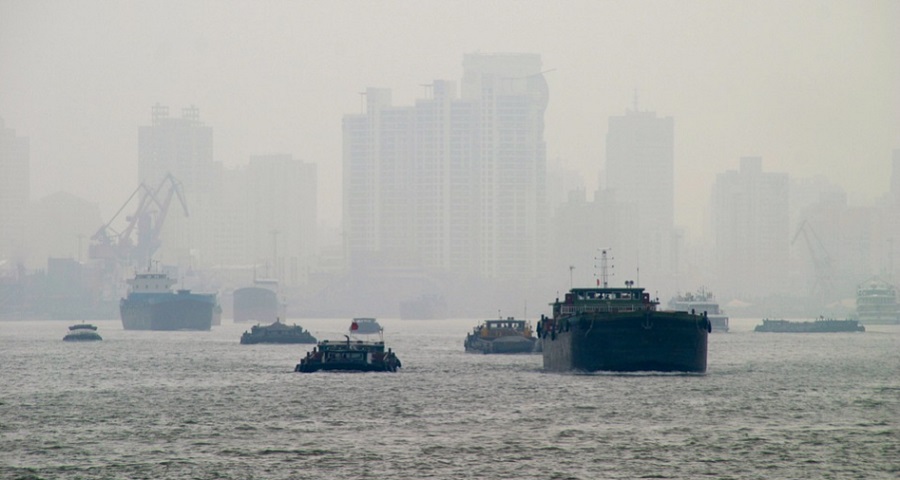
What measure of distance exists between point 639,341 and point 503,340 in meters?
59.9

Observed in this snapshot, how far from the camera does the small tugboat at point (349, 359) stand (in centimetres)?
12588

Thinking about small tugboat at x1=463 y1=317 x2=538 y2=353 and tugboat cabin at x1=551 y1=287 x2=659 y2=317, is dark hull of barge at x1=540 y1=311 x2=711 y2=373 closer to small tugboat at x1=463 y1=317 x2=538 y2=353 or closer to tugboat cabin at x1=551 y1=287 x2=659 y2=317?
tugboat cabin at x1=551 y1=287 x2=659 y2=317

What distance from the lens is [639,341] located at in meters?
116

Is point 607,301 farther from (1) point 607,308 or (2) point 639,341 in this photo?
(2) point 639,341

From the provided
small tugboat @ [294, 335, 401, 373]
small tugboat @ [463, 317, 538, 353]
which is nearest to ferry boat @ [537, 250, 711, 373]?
small tugboat @ [294, 335, 401, 373]

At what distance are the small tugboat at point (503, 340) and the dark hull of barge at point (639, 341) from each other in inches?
2154

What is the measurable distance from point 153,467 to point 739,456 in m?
26.5

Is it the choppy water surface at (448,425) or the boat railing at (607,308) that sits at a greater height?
the boat railing at (607,308)

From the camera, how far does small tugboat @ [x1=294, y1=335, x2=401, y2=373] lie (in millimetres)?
125875


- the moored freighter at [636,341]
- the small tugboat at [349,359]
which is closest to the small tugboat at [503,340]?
the small tugboat at [349,359]

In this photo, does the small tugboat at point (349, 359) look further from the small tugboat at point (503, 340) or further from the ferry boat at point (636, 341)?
the small tugboat at point (503, 340)

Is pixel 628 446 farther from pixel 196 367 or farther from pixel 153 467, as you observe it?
pixel 196 367

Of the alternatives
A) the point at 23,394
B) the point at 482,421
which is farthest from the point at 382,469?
the point at 23,394

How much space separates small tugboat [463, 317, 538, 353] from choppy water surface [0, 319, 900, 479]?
39.4 meters
